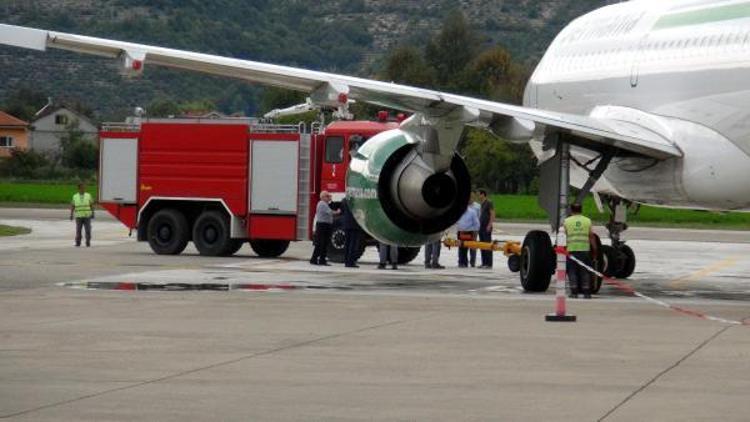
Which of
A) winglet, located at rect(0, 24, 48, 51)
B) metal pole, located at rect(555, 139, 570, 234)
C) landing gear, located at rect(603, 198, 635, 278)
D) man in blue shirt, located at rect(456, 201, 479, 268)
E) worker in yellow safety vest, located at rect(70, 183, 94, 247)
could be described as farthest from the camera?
worker in yellow safety vest, located at rect(70, 183, 94, 247)

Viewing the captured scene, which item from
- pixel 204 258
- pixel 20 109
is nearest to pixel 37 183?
pixel 20 109

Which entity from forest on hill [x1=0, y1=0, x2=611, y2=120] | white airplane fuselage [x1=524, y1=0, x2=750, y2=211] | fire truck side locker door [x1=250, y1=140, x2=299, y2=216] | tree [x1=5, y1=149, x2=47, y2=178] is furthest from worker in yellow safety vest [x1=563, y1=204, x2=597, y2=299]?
forest on hill [x1=0, y1=0, x2=611, y2=120]

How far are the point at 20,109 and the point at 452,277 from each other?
112m

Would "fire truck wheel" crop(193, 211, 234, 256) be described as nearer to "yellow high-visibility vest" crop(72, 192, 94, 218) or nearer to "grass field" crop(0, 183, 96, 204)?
"yellow high-visibility vest" crop(72, 192, 94, 218)

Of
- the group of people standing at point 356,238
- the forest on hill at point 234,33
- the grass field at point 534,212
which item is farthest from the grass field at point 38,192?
the forest on hill at point 234,33

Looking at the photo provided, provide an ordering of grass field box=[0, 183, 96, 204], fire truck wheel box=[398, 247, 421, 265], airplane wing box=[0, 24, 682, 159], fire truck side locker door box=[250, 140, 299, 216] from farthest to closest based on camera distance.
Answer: grass field box=[0, 183, 96, 204], fire truck side locker door box=[250, 140, 299, 216], fire truck wheel box=[398, 247, 421, 265], airplane wing box=[0, 24, 682, 159]

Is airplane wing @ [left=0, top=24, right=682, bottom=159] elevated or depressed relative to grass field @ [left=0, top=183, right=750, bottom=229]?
elevated

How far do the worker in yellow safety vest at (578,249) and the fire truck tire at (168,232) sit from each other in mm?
12901

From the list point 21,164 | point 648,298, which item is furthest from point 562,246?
point 21,164

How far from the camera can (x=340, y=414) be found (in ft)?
38.2

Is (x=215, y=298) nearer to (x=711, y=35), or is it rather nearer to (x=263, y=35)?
(x=711, y=35)

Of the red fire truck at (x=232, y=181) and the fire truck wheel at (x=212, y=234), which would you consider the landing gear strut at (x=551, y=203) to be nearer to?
the red fire truck at (x=232, y=181)

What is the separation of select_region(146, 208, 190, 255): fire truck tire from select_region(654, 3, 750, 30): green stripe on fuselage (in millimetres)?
13171

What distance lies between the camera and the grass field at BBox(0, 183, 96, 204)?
7550 centimetres
